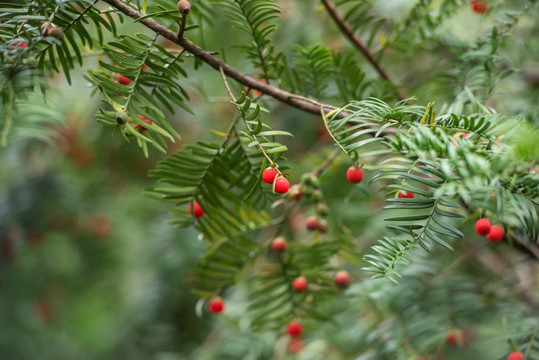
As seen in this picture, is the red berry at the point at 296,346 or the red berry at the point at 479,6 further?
the red berry at the point at 296,346

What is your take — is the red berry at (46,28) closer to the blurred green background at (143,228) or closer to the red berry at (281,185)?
the red berry at (281,185)

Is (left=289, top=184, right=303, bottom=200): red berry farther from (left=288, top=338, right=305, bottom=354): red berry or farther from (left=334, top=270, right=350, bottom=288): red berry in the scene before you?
(left=288, top=338, right=305, bottom=354): red berry

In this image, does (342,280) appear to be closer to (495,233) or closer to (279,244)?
(279,244)

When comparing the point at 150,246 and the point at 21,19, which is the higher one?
the point at 21,19

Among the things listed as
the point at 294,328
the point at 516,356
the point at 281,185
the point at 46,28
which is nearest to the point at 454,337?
the point at 516,356

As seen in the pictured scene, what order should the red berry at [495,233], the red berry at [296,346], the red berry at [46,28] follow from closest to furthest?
the red berry at [46,28] → the red berry at [495,233] → the red berry at [296,346]

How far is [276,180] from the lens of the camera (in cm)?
43

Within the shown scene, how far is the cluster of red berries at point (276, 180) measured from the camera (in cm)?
43

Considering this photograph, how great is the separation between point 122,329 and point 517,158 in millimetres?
1203

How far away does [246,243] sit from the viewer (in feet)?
2.35

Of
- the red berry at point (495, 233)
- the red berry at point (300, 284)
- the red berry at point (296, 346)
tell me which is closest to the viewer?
the red berry at point (495, 233)

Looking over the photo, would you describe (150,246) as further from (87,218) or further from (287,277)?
(287,277)

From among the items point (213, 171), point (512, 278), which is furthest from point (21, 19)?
point (512, 278)

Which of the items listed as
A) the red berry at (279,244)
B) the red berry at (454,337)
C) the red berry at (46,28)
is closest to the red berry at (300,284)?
the red berry at (279,244)
